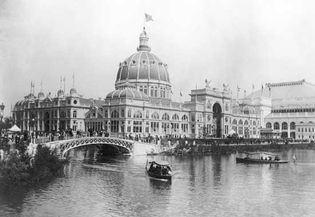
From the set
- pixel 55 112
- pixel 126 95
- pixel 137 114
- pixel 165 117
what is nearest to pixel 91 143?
pixel 126 95

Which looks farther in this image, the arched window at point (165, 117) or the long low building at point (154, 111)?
the arched window at point (165, 117)

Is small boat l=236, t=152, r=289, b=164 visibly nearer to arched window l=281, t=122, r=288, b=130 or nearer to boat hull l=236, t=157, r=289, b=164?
boat hull l=236, t=157, r=289, b=164

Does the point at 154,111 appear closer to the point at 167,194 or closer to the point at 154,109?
the point at 154,109

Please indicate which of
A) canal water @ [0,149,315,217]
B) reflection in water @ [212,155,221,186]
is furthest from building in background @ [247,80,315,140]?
canal water @ [0,149,315,217]

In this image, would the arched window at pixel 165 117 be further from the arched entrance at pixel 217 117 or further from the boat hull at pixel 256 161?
the boat hull at pixel 256 161

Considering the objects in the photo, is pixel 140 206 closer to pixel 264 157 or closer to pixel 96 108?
pixel 264 157

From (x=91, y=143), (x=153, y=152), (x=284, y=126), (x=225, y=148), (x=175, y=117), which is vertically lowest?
(x=153, y=152)

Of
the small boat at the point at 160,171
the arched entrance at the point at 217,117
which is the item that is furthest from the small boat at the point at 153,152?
the arched entrance at the point at 217,117
